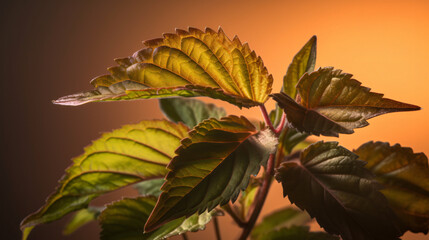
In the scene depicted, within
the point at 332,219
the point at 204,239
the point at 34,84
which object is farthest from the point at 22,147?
the point at 332,219

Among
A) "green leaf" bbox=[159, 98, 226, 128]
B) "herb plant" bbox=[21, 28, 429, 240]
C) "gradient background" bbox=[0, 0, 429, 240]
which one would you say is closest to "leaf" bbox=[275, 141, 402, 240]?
"herb plant" bbox=[21, 28, 429, 240]

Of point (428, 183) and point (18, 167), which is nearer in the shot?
point (428, 183)

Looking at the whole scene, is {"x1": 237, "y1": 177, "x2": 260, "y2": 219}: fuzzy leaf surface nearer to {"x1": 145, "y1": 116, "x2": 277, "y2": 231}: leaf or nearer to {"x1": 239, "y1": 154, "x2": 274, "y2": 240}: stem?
{"x1": 239, "y1": 154, "x2": 274, "y2": 240}: stem

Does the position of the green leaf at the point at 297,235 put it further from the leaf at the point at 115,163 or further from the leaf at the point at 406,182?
the leaf at the point at 115,163

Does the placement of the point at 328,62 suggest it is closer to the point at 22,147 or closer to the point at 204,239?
the point at 204,239

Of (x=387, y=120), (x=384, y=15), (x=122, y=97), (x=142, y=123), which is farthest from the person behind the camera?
(x=387, y=120)

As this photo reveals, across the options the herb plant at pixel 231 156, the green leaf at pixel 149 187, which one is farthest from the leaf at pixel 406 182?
the green leaf at pixel 149 187
